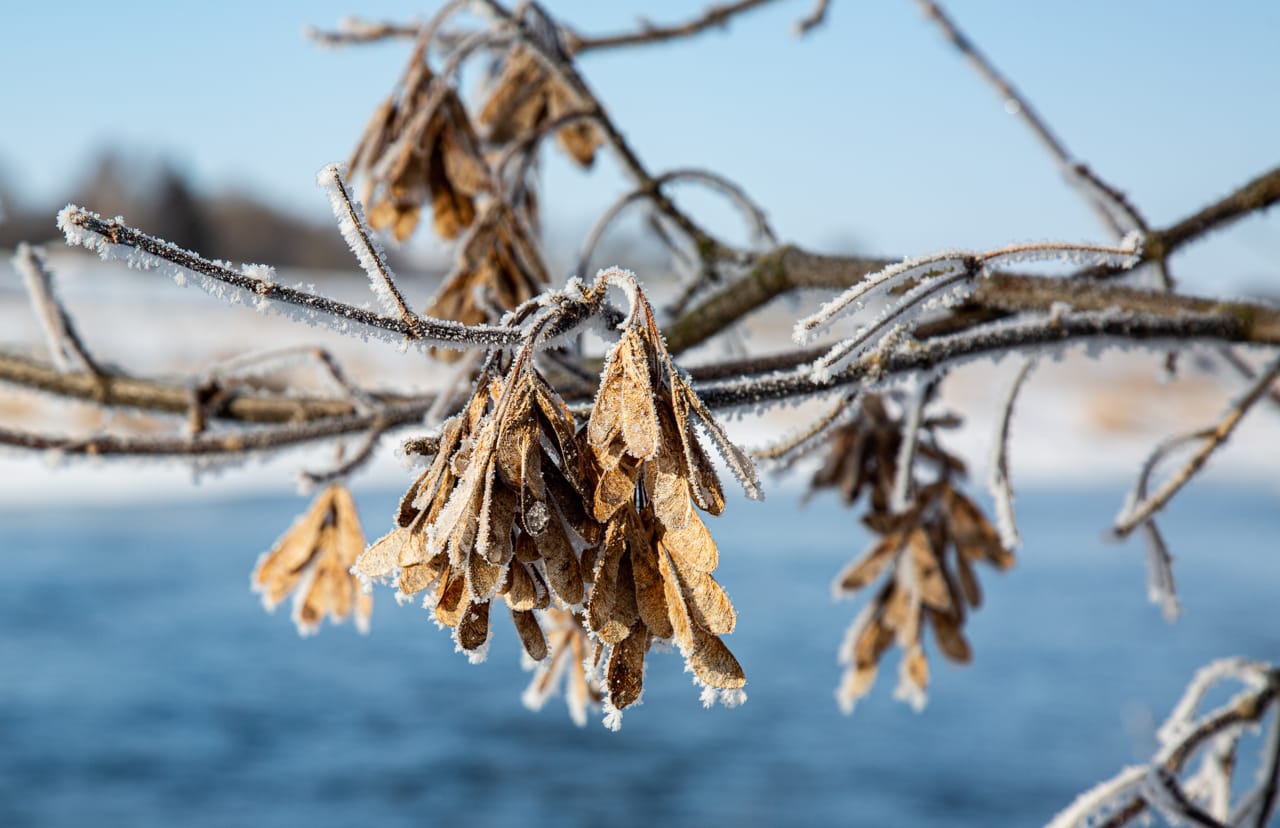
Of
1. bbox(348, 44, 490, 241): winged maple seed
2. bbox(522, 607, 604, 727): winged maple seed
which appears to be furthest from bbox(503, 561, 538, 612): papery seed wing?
bbox(348, 44, 490, 241): winged maple seed

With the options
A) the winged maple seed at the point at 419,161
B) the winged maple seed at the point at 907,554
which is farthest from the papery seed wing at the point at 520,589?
the winged maple seed at the point at 907,554

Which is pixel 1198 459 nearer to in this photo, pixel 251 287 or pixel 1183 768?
pixel 1183 768

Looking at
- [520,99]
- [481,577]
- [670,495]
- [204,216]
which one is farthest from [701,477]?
[204,216]

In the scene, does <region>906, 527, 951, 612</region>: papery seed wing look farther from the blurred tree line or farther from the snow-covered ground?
the blurred tree line

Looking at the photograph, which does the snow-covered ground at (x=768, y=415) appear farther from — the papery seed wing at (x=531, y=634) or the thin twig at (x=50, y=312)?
the papery seed wing at (x=531, y=634)

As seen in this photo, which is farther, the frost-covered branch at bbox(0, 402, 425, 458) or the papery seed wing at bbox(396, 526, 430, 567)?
the frost-covered branch at bbox(0, 402, 425, 458)

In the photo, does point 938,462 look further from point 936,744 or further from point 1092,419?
point 1092,419

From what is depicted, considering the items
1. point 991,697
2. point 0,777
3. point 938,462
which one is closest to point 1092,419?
point 991,697
